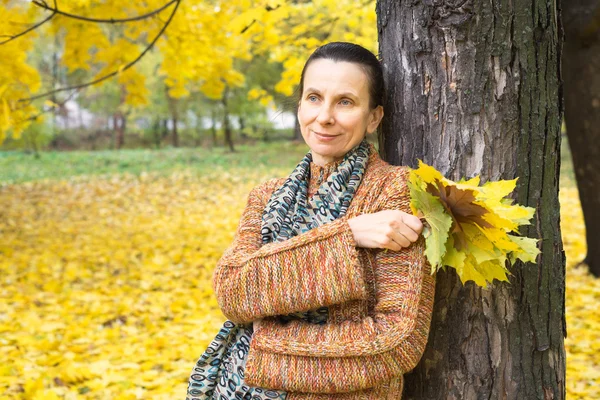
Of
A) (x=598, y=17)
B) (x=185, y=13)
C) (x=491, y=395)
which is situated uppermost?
(x=185, y=13)

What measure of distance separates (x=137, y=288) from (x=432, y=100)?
405 centimetres

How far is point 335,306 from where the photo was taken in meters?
1.52

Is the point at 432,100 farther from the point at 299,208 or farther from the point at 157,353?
the point at 157,353

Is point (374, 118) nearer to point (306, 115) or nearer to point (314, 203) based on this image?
point (306, 115)

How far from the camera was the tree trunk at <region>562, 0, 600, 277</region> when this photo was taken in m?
4.25

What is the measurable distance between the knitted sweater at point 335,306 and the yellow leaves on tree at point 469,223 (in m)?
0.09

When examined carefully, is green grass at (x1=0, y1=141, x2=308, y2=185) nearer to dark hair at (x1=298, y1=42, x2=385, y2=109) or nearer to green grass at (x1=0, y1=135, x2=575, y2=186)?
green grass at (x1=0, y1=135, x2=575, y2=186)

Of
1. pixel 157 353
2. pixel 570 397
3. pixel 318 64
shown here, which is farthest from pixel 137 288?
pixel 318 64

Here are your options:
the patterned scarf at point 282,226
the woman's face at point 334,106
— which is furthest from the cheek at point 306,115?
the patterned scarf at point 282,226

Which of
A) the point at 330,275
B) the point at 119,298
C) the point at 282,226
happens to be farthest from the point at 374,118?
the point at 119,298

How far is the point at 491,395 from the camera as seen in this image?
5.41 ft

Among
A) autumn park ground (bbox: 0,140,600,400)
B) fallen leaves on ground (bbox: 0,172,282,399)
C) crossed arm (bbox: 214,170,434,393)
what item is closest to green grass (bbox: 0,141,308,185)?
autumn park ground (bbox: 0,140,600,400)

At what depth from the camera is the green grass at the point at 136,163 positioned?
14039mm

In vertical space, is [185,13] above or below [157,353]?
above
